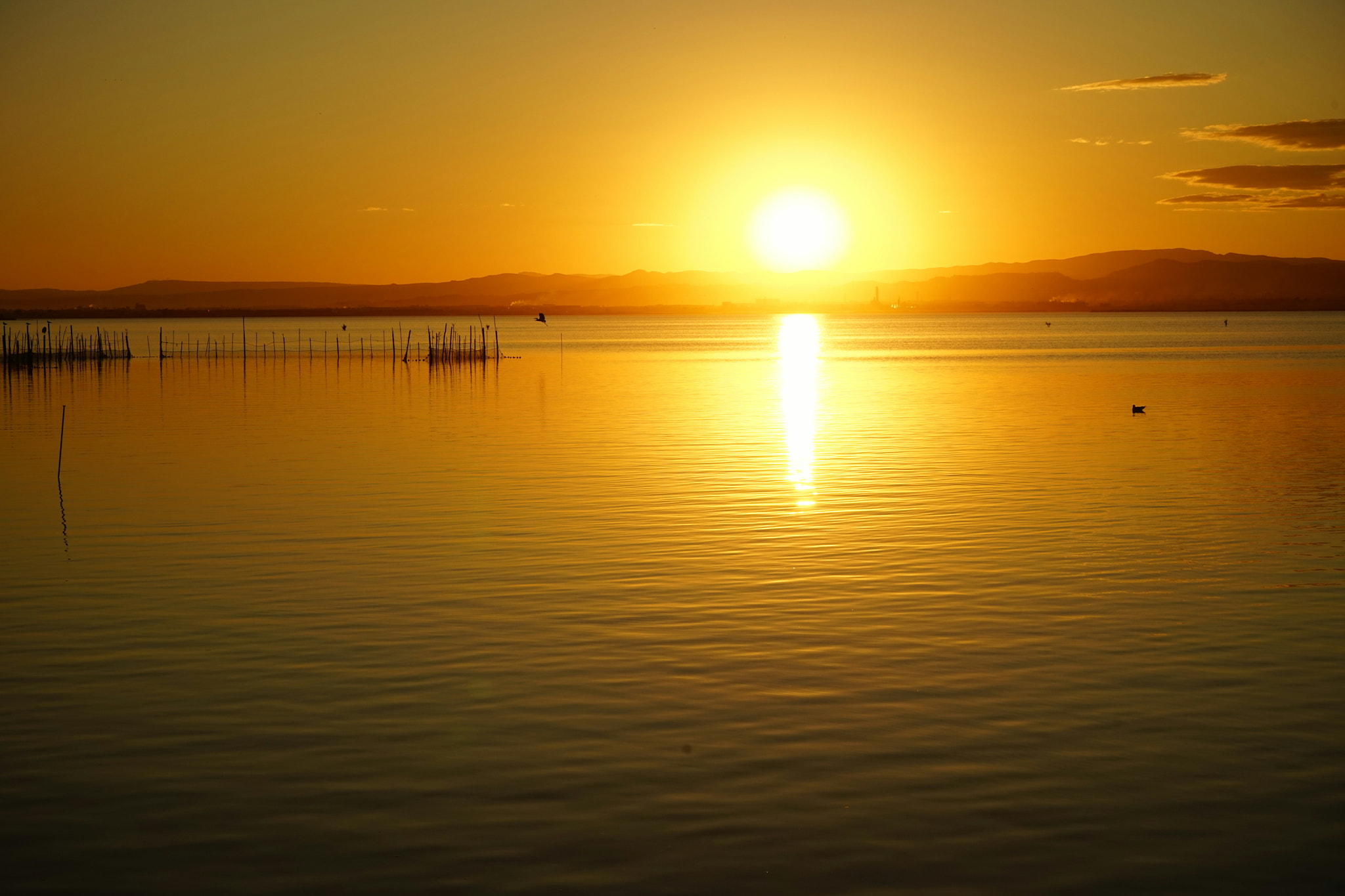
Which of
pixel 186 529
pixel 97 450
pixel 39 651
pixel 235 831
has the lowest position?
pixel 235 831

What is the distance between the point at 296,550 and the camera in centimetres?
2064

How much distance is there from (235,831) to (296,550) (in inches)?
472

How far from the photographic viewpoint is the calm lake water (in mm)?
8797

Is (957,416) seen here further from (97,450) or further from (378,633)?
(378,633)

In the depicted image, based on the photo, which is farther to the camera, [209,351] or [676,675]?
[209,351]

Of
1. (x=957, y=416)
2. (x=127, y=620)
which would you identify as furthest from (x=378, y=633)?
(x=957, y=416)

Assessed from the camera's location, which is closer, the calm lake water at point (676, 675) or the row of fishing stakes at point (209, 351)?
the calm lake water at point (676, 675)

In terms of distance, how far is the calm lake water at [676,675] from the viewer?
880 cm

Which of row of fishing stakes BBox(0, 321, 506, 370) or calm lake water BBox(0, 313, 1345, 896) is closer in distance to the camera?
calm lake water BBox(0, 313, 1345, 896)

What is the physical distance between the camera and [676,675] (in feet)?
42.6

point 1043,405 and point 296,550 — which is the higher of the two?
point 1043,405

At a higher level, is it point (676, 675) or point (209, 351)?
point (209, 351)

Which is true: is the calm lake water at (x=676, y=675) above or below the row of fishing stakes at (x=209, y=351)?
below

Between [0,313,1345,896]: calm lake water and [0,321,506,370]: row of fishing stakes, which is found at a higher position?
[0,321,506,370]: row of fishing stakes
